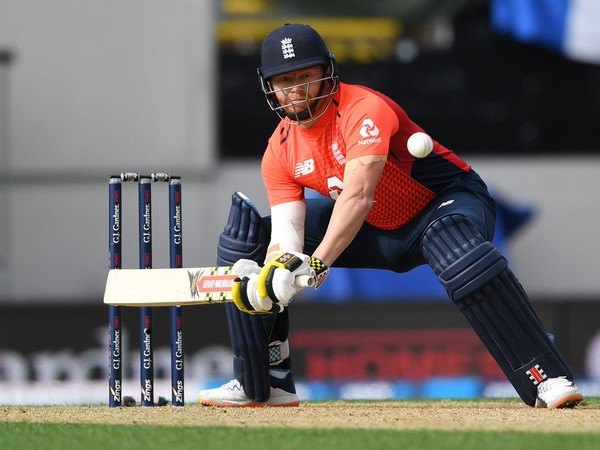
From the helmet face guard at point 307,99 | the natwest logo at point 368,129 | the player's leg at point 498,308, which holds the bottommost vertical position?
the player's leg at point 498,308

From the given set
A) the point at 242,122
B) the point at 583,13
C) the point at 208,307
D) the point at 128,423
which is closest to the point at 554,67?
the point at 583,13

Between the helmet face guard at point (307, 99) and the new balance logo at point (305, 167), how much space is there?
157mm

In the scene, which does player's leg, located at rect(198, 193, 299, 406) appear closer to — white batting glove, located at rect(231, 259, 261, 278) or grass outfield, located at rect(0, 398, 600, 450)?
grass outfield, located at rect(0, 398, 600, 450)

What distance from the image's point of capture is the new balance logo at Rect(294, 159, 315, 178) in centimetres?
478

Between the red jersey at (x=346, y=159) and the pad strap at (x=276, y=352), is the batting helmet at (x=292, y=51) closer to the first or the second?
the red jersey at (x=346, y=159)

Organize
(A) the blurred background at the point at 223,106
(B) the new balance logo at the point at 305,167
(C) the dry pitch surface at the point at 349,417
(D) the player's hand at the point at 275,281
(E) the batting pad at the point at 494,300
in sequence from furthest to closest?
(A) the blurred background at the point at 223,106, (B) the new balance logo at the point at 305,167, (E) the batting pad at the point at 494,300, (D) the player's hand at the point at 275,281, (C) the dry pitch surface at the point at 349,417

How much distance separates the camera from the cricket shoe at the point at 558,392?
4496 millimetres

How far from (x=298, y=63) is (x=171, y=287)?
0.87 m

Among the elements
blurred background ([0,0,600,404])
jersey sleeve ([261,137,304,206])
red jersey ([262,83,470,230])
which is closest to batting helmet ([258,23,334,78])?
red jersey ([262,83,470,230])

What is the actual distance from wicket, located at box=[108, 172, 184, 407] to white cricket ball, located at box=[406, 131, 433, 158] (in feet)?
2.84

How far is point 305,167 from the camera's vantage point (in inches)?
189

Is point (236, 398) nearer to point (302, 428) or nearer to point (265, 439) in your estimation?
point (302, 428)

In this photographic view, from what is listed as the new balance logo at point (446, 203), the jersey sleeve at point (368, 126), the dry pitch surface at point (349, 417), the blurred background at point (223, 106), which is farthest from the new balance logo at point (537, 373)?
the blurred background at point (223, 106)

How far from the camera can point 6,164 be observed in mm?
9906
